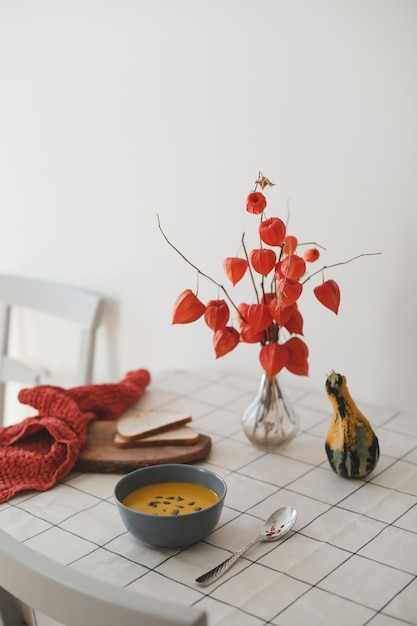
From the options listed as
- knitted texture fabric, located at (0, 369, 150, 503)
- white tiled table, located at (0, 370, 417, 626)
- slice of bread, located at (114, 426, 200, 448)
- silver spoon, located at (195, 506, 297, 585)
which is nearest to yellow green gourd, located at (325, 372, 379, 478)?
white tiled table, located at (0, 370, 417, 626)

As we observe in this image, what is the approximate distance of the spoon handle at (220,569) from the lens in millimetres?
893

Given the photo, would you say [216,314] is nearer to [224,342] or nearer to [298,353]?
[224,342]

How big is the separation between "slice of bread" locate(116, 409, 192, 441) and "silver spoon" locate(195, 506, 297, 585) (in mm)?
299

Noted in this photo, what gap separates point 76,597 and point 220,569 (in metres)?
0.28

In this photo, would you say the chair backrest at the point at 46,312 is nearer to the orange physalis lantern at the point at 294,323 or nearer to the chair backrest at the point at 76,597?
the orange physalis lantern at the point at 294,323

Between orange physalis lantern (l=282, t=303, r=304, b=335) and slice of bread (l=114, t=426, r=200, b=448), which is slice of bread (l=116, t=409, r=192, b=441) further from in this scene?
orange physalis lantern (l=282, t=303, r=304, b=335)

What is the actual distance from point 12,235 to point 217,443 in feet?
3.49

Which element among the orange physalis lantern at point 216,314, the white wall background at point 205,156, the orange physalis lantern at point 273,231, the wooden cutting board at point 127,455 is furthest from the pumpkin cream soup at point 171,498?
the white wall background at point 205,156

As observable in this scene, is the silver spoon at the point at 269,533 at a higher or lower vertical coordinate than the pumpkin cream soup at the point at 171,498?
lower

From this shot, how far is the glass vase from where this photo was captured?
126 centimetres

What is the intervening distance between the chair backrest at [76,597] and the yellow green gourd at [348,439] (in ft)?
1.80

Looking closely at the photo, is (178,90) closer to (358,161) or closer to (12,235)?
(358,161)

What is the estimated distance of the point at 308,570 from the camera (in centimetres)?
92

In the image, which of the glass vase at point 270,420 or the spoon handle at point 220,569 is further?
the glass vase at point 270,420
